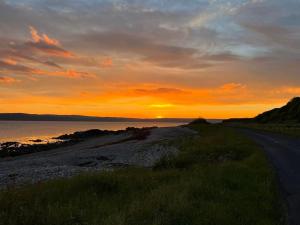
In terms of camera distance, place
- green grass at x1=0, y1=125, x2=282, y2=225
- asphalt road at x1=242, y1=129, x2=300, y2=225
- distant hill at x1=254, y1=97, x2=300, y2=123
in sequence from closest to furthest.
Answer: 1. green grass at x1=0, y1=125, x2=282, y2=225
2. asphalt road at x1=242, y1=129, x2=300, y2=225
3. distant hill at x1=254, y1=97, x2=300, y2=123

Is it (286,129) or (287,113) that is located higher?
(287,113)

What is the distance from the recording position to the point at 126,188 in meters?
12.9

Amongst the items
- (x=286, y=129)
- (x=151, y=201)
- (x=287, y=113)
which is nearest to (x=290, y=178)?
(x=151, y=201)

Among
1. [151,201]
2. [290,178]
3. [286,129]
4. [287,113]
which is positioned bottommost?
[290,178]

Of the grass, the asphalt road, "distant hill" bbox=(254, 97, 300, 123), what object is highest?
"distant hill" bbox=(254, 97, 300, 123)

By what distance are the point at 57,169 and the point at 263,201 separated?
Answer: 13738 mm

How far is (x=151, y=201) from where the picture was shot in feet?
33.2

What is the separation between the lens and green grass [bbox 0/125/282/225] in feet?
29.2

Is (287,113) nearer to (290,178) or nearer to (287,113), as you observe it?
(287,113)

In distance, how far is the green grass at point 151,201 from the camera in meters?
8.89

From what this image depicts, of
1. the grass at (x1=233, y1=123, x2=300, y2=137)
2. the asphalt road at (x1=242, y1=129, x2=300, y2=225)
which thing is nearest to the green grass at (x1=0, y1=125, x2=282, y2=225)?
the asphalt road at (x1=242, y1=129, x2=300, y2=225)

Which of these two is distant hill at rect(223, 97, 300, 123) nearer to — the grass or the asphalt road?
the grass

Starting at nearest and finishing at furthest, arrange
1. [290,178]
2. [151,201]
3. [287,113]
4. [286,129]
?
[151,201] < [290,178] < [286,129] < [287,113]

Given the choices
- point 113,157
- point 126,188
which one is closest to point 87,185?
point 126,188
